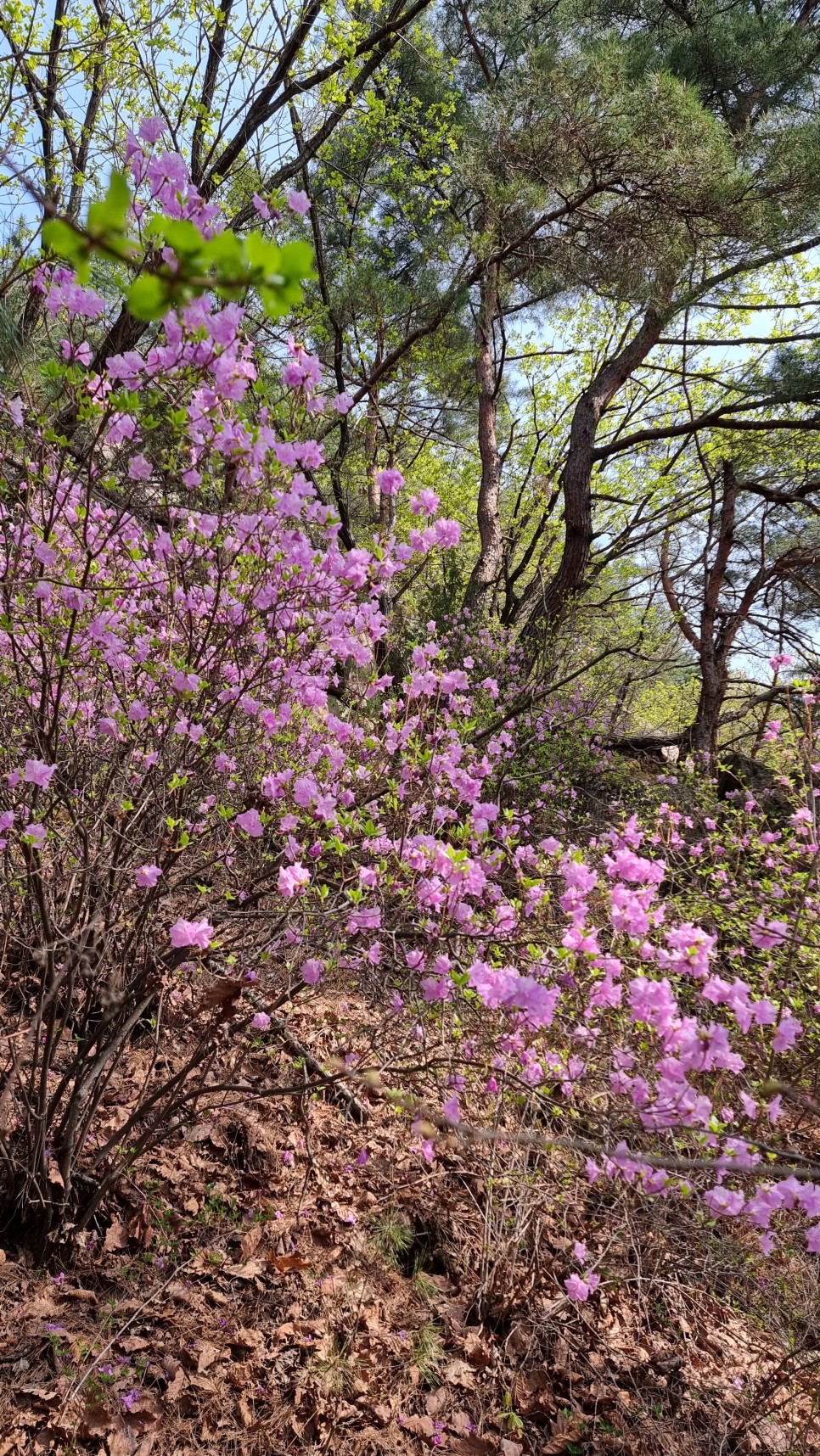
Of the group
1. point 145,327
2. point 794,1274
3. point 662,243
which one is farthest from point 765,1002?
point 662,243

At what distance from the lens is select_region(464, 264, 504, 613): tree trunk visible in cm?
940

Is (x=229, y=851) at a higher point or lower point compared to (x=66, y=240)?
lower

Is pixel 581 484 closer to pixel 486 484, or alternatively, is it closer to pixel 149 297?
pixel 486 484

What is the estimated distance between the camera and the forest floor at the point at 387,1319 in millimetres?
2162

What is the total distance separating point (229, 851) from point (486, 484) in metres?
8.54

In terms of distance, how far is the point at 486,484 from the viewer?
9.87 metres

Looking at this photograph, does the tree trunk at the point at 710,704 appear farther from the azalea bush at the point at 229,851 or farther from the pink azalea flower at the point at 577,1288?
the pink azalea flower at the point at 577,1288

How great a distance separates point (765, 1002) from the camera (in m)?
1.85

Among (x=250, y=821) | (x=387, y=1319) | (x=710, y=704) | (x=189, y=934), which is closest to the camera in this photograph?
(x=189, y=934)

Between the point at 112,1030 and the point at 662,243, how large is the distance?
7.51 metres

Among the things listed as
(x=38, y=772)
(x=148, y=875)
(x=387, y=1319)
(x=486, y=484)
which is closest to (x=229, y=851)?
(x=148, y=875)

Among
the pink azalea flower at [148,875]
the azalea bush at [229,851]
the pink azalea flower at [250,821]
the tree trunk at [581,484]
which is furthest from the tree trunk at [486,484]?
the pink azalea flower at [148,875]

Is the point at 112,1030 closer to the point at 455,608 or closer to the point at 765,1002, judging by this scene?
the point at 765,1002

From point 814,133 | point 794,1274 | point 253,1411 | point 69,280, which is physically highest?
point 814,133
